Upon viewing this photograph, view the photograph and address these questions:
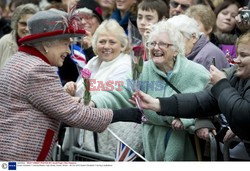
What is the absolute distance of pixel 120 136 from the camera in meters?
8.41

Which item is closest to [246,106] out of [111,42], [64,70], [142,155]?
[142,155]

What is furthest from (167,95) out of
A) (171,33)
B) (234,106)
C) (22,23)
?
(22,23)

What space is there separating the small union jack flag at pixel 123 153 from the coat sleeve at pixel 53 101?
1563 mm

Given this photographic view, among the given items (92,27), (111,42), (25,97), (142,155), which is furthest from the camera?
(92,27)

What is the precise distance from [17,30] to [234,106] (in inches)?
195

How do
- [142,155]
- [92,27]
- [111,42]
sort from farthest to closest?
[92,27], [111,42], [142,155]

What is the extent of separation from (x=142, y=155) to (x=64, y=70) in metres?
2.32

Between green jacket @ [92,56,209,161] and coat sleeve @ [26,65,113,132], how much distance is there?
3.06 ft

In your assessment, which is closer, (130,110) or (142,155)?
(130,110)

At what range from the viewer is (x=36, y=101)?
6453 millimetres

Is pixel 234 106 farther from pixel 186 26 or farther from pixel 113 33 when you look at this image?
pixel 113 33

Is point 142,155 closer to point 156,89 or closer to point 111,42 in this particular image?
point 156,89

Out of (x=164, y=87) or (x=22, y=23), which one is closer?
(x=164, y=87)

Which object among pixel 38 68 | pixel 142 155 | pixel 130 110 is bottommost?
pixel 142 155
